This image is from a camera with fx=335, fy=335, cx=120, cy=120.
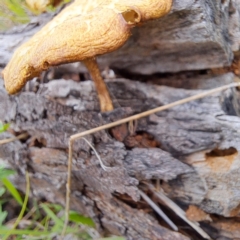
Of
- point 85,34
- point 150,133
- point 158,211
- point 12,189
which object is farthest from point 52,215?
point 85,34

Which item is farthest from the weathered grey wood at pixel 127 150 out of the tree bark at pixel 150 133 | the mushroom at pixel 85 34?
the mushroom at pixel 85 34

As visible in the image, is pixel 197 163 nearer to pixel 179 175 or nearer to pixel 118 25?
pixel 179 175

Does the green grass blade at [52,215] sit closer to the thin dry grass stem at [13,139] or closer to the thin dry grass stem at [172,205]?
the thin dry grass stem at [13,139]

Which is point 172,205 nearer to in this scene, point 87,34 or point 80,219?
point 80,219

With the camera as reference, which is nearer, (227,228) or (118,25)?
(118,25)

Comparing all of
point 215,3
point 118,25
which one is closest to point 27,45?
point 118,25

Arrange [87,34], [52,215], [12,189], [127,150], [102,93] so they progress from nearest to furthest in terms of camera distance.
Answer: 1. [87,34]
2. [127,150]
3. [102,93]
4. [52,215]
5. [12,189]
